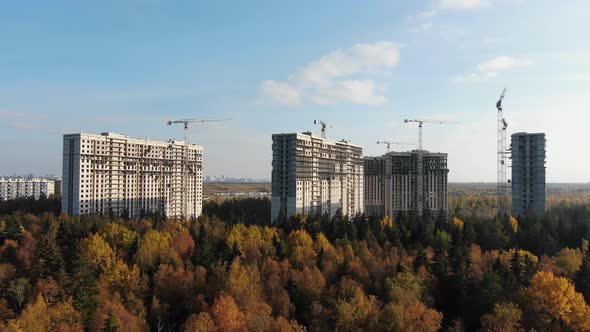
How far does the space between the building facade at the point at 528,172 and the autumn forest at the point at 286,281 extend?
Answer: 16678 mm

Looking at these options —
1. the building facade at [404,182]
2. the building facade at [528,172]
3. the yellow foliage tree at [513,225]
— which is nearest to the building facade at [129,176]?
A: the building facade at [404,182]

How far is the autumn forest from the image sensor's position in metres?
27.7

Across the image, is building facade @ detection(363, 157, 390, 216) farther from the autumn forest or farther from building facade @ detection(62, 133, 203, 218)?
the autumn forest

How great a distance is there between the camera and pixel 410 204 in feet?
283

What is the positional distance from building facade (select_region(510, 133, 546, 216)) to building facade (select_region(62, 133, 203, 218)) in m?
53.5

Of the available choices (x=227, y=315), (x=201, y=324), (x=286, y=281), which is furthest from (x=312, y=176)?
(x=201, y=324)

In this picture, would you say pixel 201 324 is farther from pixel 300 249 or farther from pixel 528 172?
pixel 528 172

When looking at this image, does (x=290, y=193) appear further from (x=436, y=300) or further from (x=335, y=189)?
(x=436, y=300)

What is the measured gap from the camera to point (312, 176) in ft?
219

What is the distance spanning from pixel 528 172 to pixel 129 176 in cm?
5974

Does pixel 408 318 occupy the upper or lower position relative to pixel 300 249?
lower

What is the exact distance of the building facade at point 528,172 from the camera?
6550cm

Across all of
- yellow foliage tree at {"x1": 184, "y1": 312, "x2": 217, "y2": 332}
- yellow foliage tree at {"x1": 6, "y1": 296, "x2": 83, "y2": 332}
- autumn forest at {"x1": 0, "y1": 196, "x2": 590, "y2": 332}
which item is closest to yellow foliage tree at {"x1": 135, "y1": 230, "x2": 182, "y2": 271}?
autumn forest at {"x1": 0, "y1": 196, "x2": 590, "y2": 332}

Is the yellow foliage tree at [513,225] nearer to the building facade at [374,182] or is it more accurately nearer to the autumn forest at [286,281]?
the autumn forest at [286,281]
